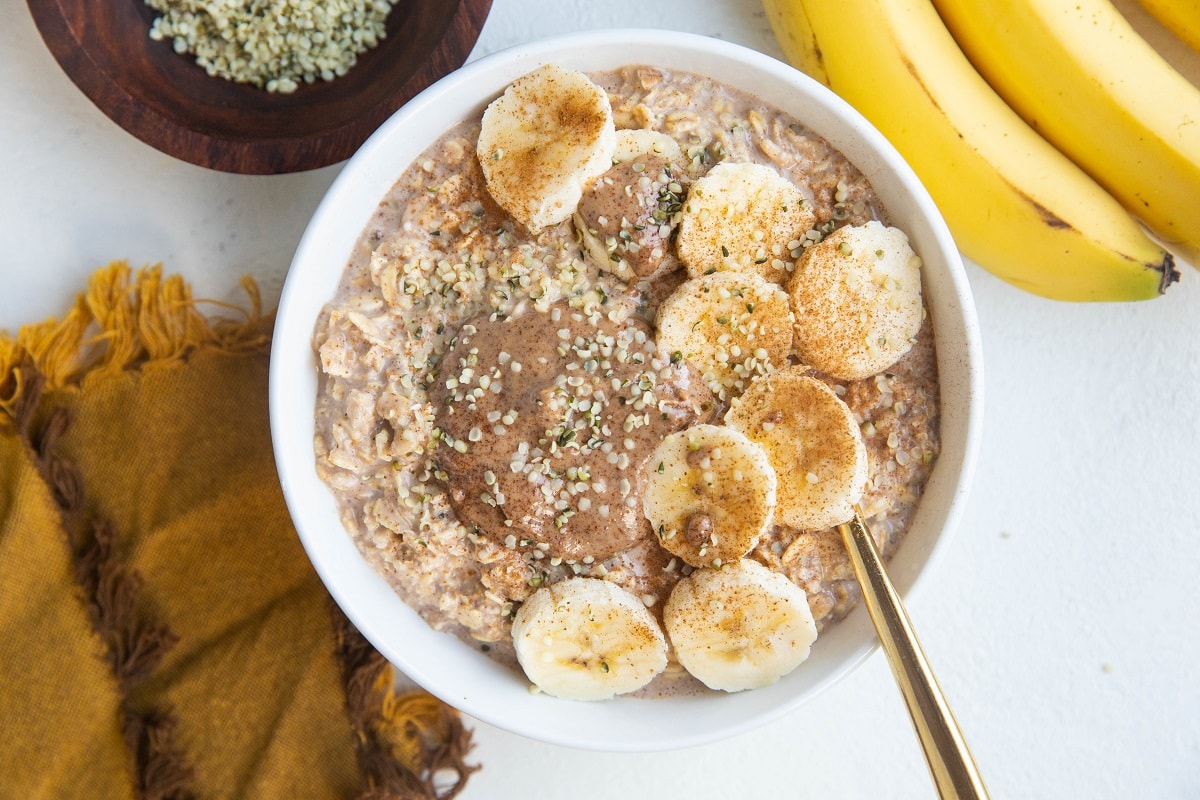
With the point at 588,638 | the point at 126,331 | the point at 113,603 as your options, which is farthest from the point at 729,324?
the point at 113,603

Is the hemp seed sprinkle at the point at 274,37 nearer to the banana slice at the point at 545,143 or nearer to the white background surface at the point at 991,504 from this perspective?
the white background surface at the point at 991,504

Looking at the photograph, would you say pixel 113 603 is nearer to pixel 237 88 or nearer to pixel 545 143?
pixel 237 88

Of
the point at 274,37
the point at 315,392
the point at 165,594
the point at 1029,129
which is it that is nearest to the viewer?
the point at 315,392

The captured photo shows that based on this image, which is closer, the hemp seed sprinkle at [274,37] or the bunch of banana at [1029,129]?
the bunch of banana at [1029,129]

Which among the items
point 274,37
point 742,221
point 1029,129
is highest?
point 1029,129

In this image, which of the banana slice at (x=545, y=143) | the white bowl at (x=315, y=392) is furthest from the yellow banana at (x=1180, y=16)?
the banana slice at (x=545, y=143)

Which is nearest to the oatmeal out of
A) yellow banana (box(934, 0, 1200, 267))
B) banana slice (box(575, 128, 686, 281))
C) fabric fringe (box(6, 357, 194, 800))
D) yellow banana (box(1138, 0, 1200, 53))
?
banana slice (box(575, 128, 686, 281))
